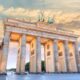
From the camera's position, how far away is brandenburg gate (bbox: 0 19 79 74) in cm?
3328

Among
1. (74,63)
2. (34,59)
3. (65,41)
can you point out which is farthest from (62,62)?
(34,59)

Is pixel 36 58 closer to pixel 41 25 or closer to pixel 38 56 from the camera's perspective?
pixel 38 56

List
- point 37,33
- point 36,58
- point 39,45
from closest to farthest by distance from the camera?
point 36,58, point 39,45, point 37,33


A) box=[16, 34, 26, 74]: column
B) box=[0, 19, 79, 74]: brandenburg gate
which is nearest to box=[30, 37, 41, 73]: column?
box=[0, 19, 79, 74]: brandenburg gate

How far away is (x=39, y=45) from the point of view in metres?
36.6

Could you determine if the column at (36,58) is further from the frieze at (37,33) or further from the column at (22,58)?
the column at (22,58)

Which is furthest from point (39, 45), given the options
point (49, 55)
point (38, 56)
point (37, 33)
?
point (49, 55)

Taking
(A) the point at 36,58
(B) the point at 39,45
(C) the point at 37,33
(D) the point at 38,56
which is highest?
(C) the point at 37,33

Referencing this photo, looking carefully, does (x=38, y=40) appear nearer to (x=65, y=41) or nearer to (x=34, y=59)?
(x=34, y=59)

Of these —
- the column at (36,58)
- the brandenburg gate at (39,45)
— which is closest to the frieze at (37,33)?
the brandenburg gate at (39,45)

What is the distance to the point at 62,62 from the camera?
139ft

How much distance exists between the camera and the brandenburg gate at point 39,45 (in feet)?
109

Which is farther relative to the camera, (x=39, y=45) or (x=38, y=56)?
(x=39, y=45)

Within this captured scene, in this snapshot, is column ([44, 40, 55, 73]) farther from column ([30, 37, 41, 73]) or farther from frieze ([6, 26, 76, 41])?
column ([30, 37, 41, 73])
